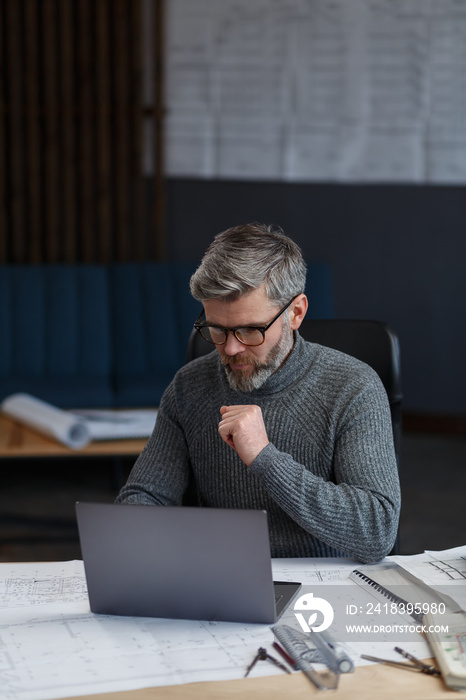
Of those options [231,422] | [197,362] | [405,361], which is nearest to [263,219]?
[405,361]

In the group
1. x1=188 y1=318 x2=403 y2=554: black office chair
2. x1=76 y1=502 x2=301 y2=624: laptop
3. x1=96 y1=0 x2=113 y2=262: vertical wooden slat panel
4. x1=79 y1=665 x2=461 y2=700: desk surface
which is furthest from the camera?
x1=96 y1=0 x2=113 y2=262: vertical wooden slat panel

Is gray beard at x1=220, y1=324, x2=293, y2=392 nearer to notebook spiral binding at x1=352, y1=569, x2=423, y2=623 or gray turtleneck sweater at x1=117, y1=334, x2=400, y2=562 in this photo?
gray turtleneck sweater at x1=117, y1=334, x2=400, y2=562

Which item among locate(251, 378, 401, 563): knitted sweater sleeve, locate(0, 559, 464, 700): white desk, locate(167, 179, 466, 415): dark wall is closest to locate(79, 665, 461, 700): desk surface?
locate(0, 559, 464, 700): white desk

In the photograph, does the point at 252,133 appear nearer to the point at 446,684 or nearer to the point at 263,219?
the point at 263,219

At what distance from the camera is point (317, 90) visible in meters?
4.79

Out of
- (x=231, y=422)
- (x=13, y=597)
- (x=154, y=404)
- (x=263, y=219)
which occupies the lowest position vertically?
(x=154, y=404)

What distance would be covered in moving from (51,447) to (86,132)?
2.75m

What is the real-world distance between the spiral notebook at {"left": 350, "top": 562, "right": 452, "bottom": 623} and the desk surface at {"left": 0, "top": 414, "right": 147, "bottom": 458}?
1349mm

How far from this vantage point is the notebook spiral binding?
47.3 inches

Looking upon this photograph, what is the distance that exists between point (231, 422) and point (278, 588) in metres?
0.30

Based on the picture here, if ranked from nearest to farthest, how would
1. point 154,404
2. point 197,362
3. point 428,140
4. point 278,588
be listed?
point 278,588 → point 197,362 → point 154,404 → point 428,140

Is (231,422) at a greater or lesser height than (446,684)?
greater

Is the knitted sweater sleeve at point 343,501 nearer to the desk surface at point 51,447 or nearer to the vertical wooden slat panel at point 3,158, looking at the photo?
the desk surface at point 51,447

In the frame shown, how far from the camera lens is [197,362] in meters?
1.77
